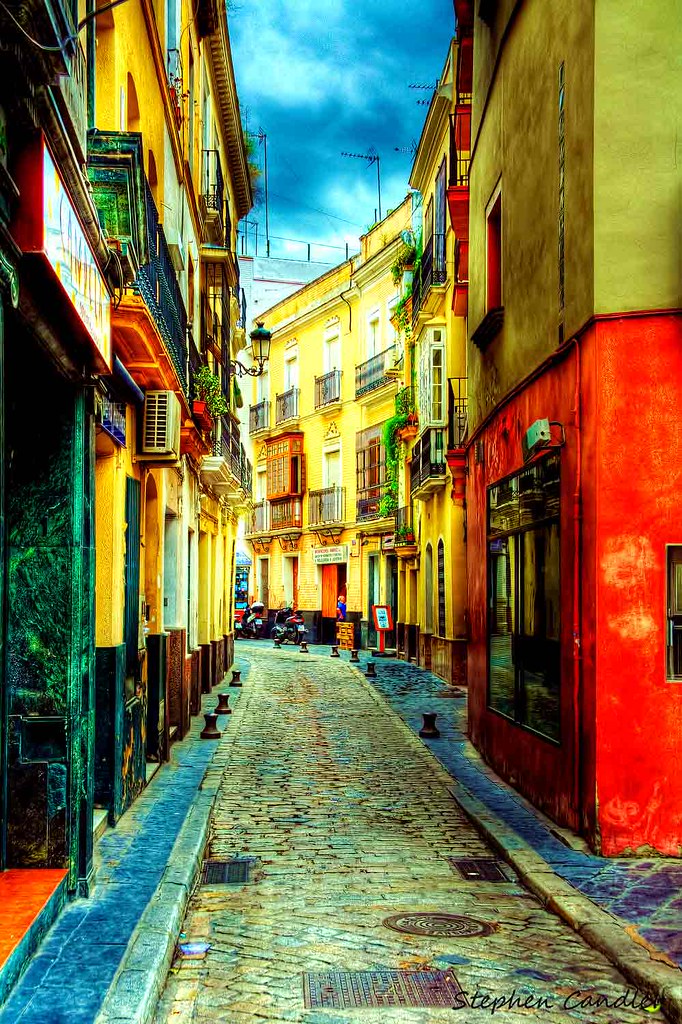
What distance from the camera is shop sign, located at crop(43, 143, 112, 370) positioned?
4.71 m

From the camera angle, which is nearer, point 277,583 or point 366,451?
point 366,451

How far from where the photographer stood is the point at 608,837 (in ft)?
25.4

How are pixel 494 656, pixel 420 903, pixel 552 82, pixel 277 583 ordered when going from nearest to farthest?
pixel 420 903 < pixel 552 82 < pixel 494 656 < pixel 277 583

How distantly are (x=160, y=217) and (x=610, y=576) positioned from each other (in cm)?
683

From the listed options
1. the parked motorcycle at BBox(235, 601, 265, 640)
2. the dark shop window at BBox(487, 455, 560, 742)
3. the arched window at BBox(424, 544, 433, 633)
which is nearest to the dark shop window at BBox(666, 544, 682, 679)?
the dark shop window at BBox(487, 455, 560, 742)

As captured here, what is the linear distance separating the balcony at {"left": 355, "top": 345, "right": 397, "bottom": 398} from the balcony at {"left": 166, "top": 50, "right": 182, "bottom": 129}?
17.1m

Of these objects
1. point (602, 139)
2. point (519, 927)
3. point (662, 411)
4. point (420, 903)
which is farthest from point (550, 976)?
point (602, 139)

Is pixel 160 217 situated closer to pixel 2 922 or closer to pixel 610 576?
pixel 610 576

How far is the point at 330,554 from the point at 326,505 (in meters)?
1.79

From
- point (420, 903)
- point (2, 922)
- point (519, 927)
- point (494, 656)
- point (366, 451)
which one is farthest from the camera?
point (366, 451)

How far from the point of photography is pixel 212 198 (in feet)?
66.8

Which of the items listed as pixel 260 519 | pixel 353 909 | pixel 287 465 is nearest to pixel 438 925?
pixel 353 909

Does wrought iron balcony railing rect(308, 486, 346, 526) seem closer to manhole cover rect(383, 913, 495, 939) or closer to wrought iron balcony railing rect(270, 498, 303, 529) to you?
wrought iron balcony railing rect(270, 498, 303, 529)

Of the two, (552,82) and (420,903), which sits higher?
(552,82)
